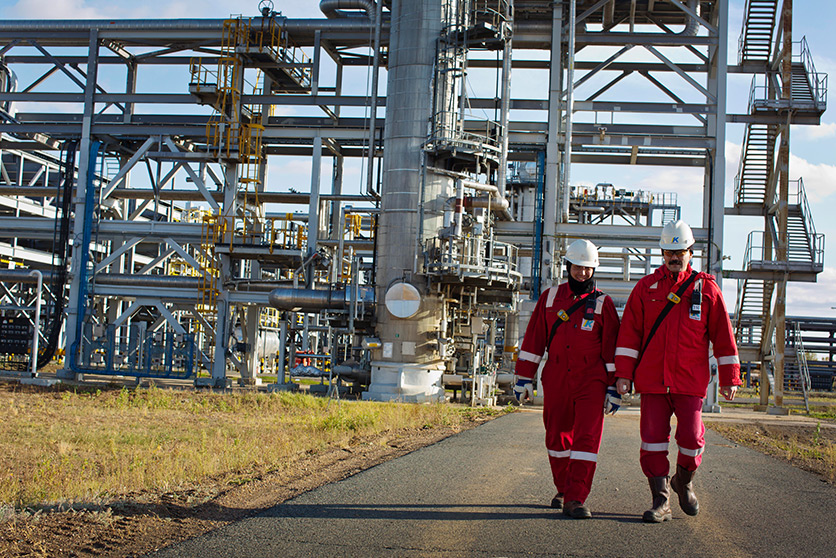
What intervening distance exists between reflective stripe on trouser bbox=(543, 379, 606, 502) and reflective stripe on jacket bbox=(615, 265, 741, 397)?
13.6 inches

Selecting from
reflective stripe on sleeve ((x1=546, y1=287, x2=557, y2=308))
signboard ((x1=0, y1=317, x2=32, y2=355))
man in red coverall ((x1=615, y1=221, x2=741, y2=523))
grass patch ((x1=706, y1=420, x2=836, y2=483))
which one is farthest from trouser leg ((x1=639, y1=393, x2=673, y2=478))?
signboard ((x1=0, y1=317, x2=32, y2=355))

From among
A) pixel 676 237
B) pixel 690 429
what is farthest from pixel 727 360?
pixel 676 237

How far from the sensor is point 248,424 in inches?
581

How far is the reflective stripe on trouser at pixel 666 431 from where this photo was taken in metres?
6.34

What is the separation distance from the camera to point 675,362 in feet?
20.9

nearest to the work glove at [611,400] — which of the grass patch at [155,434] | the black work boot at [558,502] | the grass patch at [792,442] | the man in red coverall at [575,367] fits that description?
the man in red coverall at [575,367]

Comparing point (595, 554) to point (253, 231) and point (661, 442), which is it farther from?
point (253, 231)

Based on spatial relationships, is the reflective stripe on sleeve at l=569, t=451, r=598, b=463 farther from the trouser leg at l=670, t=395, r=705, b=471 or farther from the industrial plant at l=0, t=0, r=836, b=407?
the industrial plant at l=0, t=0, r=836, b=407

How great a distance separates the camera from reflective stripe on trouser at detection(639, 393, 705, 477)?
6344mm

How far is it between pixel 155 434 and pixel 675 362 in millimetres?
8995

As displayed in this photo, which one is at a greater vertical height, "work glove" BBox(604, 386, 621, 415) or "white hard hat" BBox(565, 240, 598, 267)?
"white hard hat" BBox(565, 240, 598, 267)

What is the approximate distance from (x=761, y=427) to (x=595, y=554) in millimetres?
15719

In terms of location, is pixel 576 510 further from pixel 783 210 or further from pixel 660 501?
pixel 783 210

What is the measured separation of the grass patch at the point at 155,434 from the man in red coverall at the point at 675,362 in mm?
4111
